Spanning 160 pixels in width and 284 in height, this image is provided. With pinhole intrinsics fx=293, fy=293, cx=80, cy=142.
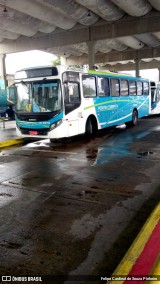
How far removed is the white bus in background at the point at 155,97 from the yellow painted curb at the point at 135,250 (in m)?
19.3

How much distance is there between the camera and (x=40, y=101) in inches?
445

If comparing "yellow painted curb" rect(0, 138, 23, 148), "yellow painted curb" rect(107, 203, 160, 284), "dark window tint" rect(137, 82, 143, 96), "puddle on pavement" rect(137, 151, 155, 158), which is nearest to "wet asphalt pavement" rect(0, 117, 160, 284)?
"puddle on pavement" rect(137, 151, 155, 158)

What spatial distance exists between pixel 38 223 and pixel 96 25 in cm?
1930

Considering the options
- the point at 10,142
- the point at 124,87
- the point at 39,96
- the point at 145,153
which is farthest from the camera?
the point at 124,87

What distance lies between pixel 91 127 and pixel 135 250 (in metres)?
10.0

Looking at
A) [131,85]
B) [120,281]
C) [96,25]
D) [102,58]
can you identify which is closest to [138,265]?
[120,281]

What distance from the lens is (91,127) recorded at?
43.3 ft

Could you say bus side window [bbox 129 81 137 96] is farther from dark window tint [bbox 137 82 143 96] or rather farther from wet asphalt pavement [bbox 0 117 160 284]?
wet asphalt pavement [bbox 0 117 160 284]

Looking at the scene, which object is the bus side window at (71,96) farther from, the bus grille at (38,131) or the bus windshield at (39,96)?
the bus grille at (38,131)

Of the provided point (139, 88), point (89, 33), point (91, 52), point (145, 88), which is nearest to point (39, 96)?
point (139, 88)

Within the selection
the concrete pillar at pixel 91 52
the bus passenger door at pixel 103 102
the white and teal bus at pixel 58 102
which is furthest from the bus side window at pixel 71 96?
the concrete pillar at pixel 91 52

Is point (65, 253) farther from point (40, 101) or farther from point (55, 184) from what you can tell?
point (40, 101)

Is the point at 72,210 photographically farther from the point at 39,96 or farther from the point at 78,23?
the point at 78,23

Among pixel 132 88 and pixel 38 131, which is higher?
pixel 132 88
